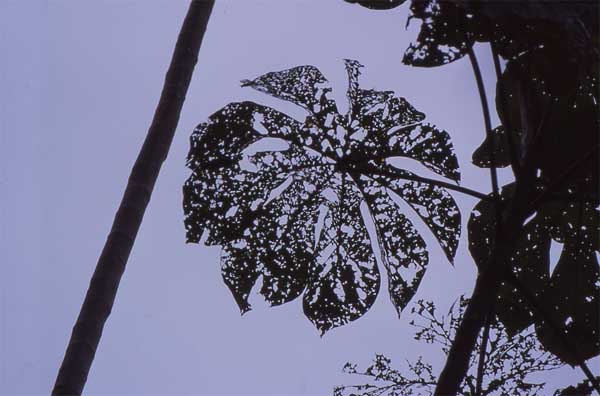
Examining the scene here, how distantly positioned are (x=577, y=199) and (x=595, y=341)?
0.53 m

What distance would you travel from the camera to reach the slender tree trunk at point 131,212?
1225mm

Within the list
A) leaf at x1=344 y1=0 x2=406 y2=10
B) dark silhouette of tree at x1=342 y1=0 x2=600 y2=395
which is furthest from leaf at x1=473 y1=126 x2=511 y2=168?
leaf at x1=344 y1=0 x2=406 y2=10

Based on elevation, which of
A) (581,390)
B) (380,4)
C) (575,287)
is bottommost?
(581,390)

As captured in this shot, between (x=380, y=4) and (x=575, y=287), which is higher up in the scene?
(x=380, y=4)

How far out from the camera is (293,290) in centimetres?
182

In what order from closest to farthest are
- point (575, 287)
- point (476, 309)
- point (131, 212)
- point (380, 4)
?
point (476, 309)
point (131, 212)
point (380, 4)
point (575, 287)

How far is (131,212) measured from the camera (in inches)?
54.9

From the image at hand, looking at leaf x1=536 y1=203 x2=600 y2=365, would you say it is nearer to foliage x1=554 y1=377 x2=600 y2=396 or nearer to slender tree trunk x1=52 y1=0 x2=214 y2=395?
foliage x1=554 y1=377 x2=600 y2=396

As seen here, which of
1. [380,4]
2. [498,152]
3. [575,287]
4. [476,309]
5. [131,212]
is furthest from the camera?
[498,152]

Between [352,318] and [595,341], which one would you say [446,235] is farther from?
[595,341]

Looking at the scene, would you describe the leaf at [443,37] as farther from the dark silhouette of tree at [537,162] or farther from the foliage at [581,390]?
the foliage at [581,390]

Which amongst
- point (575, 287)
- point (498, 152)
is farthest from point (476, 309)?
point (498, 152)

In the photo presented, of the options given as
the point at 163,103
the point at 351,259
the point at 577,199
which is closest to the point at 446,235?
the point at 351,259

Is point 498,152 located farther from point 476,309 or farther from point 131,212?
point 131,212
